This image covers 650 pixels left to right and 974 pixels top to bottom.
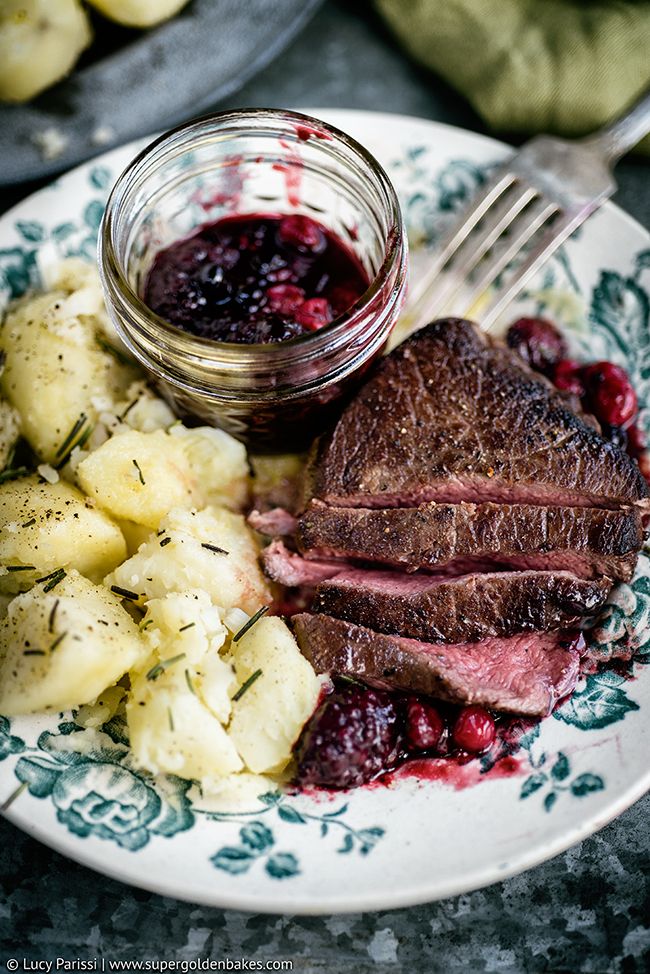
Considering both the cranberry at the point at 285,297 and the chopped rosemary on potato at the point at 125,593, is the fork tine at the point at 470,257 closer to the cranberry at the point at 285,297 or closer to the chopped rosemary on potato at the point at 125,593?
the cranberry at the point at 285,297

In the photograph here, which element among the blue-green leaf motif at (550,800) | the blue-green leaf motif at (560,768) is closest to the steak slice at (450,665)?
the blue-green leaf motif at (560,768)

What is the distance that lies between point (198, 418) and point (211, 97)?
1.55 meters

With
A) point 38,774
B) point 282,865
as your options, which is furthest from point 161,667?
point 282,865

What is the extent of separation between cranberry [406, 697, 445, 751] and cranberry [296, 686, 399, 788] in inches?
2.1

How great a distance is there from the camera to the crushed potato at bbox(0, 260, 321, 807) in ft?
8.66

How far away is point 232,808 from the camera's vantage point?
8.93 feet

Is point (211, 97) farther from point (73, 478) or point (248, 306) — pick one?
point (73, 478)

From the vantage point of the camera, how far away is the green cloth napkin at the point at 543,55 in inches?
159

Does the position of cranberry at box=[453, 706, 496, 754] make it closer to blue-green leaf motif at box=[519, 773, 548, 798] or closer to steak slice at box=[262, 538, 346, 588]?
blue-green leaf motif at box=[519, 773, 548, 798]

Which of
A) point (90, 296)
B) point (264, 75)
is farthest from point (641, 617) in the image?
point (264, 75)

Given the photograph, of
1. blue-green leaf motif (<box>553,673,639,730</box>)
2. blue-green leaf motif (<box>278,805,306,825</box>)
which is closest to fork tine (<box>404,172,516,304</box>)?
blue-green leaf motif (<box>553,673,639,730</box>)

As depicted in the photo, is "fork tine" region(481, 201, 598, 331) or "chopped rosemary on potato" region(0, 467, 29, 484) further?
"fork tine" region(481, 201, 598, 331)

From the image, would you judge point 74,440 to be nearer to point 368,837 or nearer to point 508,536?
point 508,536

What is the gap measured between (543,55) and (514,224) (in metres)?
0.95
